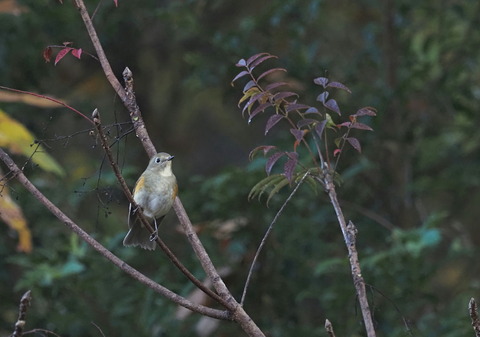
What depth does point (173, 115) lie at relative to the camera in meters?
7.60

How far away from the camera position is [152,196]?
315cm

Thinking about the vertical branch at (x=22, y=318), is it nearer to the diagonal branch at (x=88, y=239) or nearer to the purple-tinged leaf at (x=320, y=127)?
the diagonal branch at (x=88, y=239)

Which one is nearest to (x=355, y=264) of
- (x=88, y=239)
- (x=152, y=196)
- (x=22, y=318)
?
(x=88, y=239)

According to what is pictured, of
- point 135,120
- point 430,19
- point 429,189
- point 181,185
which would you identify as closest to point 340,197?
point 429,189

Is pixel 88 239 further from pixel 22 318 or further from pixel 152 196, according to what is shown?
pixel 152 196

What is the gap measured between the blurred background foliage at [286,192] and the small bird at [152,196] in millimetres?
1424

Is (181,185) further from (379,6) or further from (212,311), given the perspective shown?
(212,311)

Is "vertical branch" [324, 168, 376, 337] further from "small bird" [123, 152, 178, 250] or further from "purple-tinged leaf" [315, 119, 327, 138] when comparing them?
"small bird" [123, 152, 178, 250]

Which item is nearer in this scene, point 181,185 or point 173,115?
point 181,185

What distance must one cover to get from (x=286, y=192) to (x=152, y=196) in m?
2.06

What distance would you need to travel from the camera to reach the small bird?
3.01 metres

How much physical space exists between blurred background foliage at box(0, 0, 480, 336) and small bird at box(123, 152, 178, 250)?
142 cm

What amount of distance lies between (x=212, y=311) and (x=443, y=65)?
4.27 metres

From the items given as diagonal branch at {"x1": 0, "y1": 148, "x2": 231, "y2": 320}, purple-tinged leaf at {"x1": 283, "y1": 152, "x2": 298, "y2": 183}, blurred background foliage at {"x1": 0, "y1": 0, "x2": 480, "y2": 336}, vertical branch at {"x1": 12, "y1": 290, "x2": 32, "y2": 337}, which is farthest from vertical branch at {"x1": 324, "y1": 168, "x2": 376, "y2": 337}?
blurred background foliage at {"x1": 0, "y1": 0, "x2": 480, "y2": 336}
